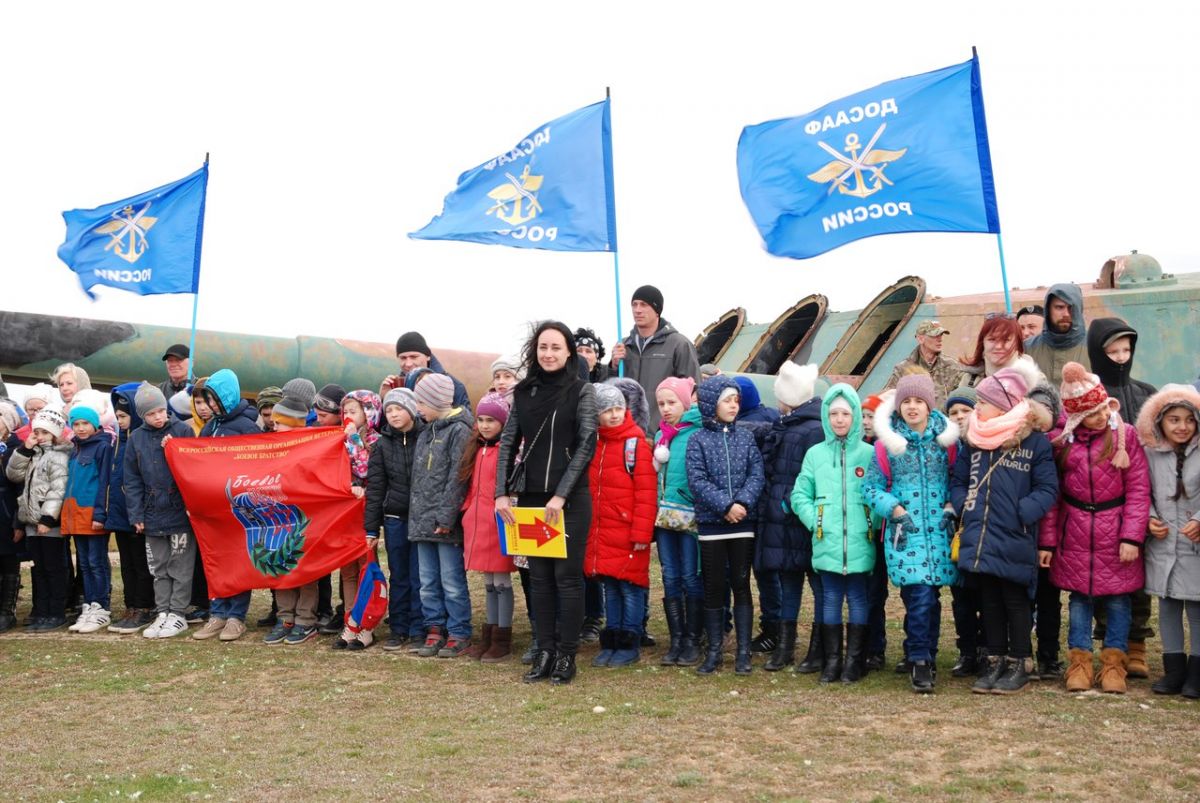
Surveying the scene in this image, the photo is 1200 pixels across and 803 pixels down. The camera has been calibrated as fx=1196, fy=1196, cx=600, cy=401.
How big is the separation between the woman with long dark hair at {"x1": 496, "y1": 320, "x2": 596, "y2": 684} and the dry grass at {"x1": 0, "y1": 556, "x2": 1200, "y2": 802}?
1.01 ft

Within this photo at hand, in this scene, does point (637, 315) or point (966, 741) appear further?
point (637, 315)

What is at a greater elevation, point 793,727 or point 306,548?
point 306,548

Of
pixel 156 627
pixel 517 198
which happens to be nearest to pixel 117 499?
pixel 156 627

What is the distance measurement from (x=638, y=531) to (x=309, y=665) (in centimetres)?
224

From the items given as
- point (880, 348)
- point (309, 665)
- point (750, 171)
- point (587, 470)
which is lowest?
point (309, 665)

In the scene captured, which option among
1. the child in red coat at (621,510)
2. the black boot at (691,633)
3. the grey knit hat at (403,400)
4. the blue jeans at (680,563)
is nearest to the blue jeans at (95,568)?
the grey knit hat at (403,400)

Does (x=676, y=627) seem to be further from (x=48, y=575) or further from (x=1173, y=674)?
(x=48, y=575)

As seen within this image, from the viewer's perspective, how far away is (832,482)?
257 inches

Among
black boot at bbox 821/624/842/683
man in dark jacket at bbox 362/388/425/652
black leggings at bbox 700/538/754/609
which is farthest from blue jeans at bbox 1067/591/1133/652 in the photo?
man in dark jacket at bbox 362/388/425/652

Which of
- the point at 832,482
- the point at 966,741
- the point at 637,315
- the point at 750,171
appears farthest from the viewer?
the point at 750,171

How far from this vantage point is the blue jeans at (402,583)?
8.02 m

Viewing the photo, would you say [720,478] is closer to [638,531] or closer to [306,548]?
[638,531]

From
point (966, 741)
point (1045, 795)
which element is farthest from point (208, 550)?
point (1045, 795)

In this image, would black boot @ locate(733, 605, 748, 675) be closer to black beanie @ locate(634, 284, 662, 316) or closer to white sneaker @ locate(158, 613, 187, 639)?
black beanie @ locate(634, 284, 662, 316)
